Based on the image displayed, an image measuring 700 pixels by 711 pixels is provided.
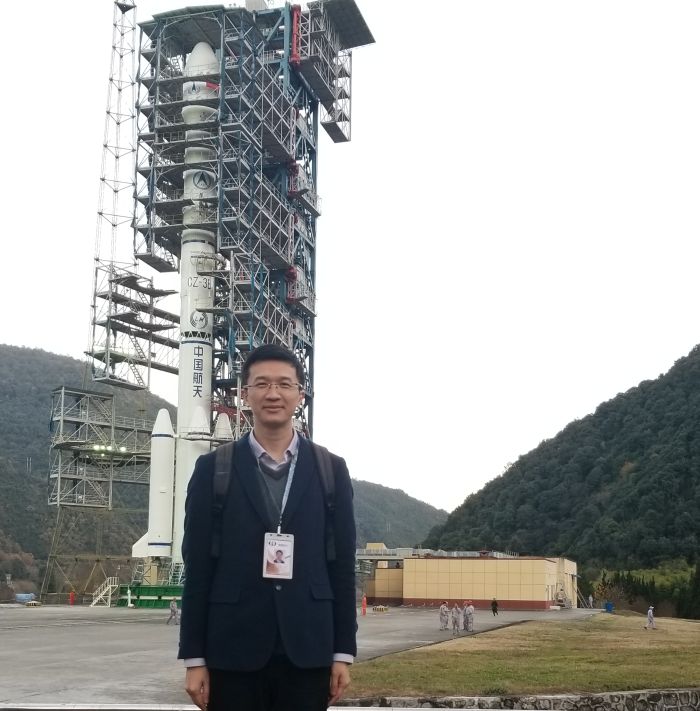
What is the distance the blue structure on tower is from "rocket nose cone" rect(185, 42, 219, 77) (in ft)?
0.28

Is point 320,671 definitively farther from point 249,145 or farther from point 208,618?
point 249,145

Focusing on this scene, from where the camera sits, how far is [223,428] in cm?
5175

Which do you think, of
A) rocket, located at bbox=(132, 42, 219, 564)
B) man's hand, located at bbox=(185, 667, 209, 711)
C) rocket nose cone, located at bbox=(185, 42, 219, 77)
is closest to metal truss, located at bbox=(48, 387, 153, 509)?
rocket, located at bbox=(132, 42, 219, 564)

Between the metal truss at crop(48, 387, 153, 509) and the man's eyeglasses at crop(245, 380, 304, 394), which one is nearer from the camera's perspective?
the man's eyeglasses at crop(245, 380, 304, 394)

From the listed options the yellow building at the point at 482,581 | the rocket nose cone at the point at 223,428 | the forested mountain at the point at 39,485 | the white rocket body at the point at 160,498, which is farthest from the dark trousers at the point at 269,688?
the forested mountain at the point at 39,485

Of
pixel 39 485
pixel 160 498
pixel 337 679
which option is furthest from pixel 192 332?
pixel 39 485

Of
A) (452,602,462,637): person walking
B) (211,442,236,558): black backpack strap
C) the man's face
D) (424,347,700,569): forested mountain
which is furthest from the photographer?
(424,347,700,569): forested mountain

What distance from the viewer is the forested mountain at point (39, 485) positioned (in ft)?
291

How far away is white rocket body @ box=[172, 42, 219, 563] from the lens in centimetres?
5103

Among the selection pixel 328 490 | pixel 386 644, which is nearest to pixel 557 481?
pixel 386 644

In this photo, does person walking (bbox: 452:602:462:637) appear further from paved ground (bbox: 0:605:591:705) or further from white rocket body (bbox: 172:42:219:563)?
white rocket body (bbox: 172:42:219:563)

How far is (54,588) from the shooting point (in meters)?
61.3

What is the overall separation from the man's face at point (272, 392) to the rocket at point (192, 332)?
44.5m

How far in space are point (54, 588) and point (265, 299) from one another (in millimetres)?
24313
